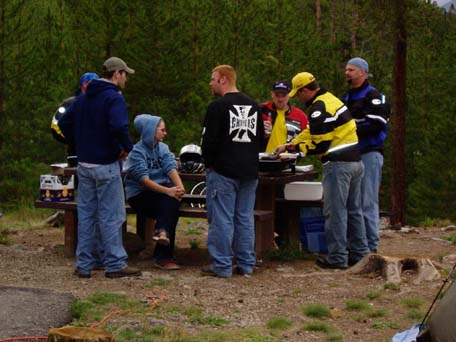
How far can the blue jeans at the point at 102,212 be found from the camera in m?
7.26

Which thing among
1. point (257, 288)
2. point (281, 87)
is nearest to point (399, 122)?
point (281, 87)

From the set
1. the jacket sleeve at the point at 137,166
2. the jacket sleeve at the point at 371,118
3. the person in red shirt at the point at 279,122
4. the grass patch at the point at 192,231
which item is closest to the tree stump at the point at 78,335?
the jacket sleeve at the point at 137,166

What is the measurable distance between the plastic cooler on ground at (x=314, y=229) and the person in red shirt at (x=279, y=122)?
74 cm

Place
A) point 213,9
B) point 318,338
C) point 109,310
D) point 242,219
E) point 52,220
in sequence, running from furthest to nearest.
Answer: point 213,9 < point 52,220 < point 242,219 < point 109,310 < point 318,338

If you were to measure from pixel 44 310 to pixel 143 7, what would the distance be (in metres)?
13.6

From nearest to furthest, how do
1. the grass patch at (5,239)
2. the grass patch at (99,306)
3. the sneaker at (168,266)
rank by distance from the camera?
the grass patch at (99,306), the sneaker at (168,266), the grass patch at (5,239)

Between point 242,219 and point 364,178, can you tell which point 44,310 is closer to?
point 242,219

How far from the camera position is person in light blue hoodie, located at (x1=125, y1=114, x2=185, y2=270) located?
25.6ft

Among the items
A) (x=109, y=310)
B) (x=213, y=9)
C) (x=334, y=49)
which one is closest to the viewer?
(x=109, y=310)

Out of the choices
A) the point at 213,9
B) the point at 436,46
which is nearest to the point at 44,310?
the point at 213,9

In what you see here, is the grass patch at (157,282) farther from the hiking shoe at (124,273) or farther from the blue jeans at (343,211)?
the blue jeans at (343,211)

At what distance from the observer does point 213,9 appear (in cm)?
2108

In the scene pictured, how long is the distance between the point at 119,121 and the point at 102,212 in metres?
0.79

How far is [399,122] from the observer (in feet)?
58.4
